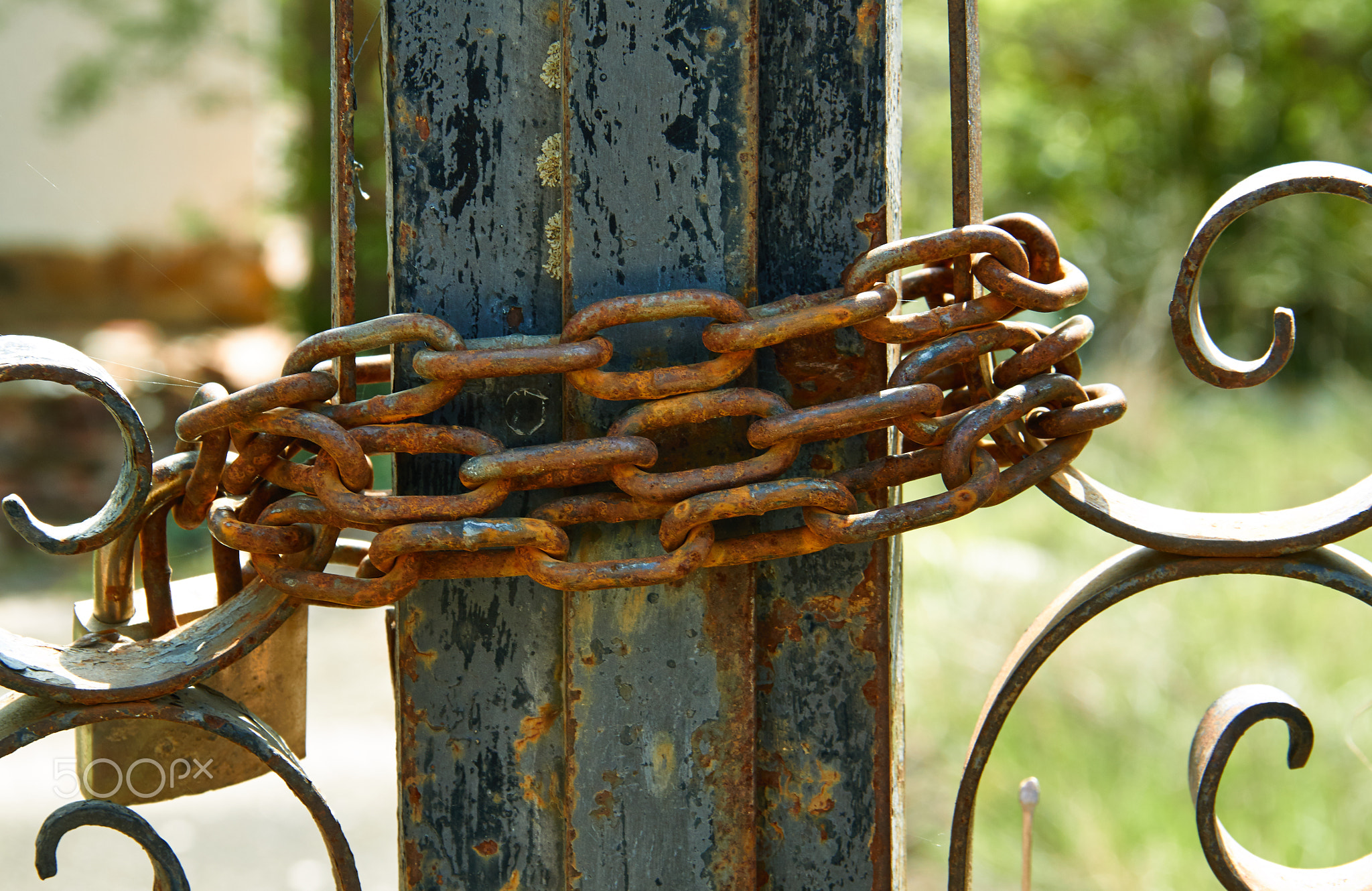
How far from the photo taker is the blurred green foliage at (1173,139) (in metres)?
5.86

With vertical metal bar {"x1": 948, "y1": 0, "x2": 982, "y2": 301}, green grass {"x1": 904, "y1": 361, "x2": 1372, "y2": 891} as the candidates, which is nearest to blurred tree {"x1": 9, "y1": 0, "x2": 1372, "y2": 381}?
green grass {"x1": 904, "y1": 361, "x2": 1372, "y2": 891}

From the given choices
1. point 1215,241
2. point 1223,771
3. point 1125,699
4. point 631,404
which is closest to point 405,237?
point 631,404

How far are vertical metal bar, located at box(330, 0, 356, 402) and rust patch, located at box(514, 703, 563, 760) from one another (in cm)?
22

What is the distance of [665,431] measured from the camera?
65 cm

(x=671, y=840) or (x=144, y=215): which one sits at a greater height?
(x=144, y=215)

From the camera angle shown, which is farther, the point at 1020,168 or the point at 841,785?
the point at 1020,168

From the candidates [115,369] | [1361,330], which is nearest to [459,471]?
[115,369]

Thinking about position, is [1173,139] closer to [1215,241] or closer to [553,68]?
[1215,241]

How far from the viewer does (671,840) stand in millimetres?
666

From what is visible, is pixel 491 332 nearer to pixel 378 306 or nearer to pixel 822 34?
pixel 822 34

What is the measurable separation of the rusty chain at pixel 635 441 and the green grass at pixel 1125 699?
4.26 ft

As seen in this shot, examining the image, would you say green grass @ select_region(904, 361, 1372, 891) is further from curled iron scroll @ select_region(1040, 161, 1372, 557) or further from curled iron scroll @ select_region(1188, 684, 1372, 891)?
curled iron scroll @ select_region(1040, 161, 1372, 557)

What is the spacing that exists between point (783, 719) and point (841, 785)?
55mm

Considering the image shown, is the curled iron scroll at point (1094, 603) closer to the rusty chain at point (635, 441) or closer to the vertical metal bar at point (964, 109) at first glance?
the rusty chain at point (635, 441)
